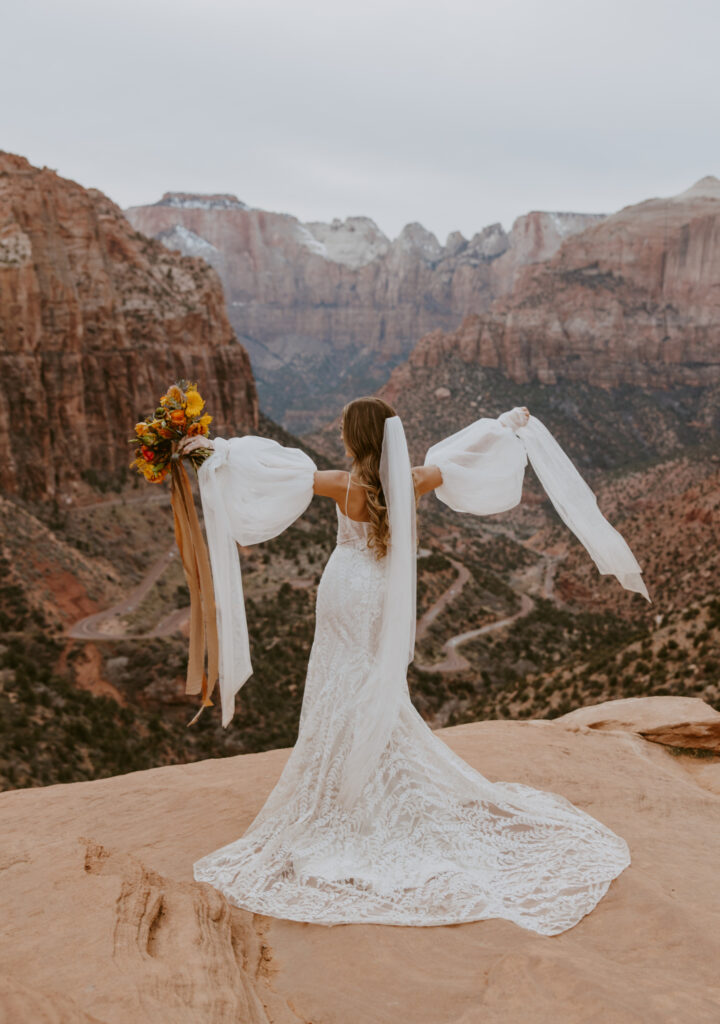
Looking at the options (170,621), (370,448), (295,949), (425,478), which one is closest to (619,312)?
(170,621)

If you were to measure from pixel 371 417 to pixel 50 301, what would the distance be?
48561 millimetres

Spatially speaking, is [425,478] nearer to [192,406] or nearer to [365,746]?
[192,406]

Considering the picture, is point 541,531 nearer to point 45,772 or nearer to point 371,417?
point 45,772

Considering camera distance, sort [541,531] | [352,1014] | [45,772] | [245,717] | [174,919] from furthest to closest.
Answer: [541,531], [245,717], [45,772], [174,919], [352,1014]

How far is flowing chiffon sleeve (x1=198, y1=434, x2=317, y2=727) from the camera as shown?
655cm

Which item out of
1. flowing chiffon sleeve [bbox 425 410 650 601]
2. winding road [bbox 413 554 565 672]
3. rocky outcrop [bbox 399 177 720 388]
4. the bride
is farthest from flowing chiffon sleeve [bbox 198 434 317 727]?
rocky outcrop [bbox 399 177 720 388]

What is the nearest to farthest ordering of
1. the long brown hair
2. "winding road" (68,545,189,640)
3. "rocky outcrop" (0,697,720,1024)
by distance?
"rocky outcrop" (0,697,720,1024), the long brown hair, "winding road" (68,545,189,640)

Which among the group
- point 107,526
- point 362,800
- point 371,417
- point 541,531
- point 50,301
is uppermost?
point 50,301

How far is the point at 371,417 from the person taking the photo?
631cm

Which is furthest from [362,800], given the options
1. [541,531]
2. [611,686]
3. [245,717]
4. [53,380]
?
[541,531]

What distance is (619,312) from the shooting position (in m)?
128

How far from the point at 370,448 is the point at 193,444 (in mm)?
1473

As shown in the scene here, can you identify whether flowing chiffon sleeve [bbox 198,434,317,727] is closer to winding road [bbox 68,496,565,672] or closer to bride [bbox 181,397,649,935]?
bride [bbox 181,397,649,935]

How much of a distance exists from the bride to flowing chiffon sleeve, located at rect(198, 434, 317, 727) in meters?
0.01
